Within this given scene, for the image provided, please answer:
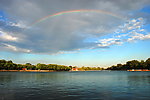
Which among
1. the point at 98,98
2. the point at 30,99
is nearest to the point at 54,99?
the point at 30,99

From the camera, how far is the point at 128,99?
1152 inches

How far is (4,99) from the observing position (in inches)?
1145

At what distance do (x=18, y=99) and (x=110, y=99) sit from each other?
62.1 feet

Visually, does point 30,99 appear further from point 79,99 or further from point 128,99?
point 128,99

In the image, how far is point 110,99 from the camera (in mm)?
29188

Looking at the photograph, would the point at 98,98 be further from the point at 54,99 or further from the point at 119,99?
the point at 54,99

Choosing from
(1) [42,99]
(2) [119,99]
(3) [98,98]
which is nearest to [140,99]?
(2) [119,99]

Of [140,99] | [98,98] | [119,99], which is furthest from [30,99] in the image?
[140,99]

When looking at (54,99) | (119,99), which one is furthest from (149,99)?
(54,99)

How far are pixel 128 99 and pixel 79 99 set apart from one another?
10.1 m

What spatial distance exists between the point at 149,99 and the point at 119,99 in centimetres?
607

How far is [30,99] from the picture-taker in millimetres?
29000

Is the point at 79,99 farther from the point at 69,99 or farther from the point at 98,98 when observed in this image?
the point at 98,98

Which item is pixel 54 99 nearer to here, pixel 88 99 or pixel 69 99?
pixel 69 99
